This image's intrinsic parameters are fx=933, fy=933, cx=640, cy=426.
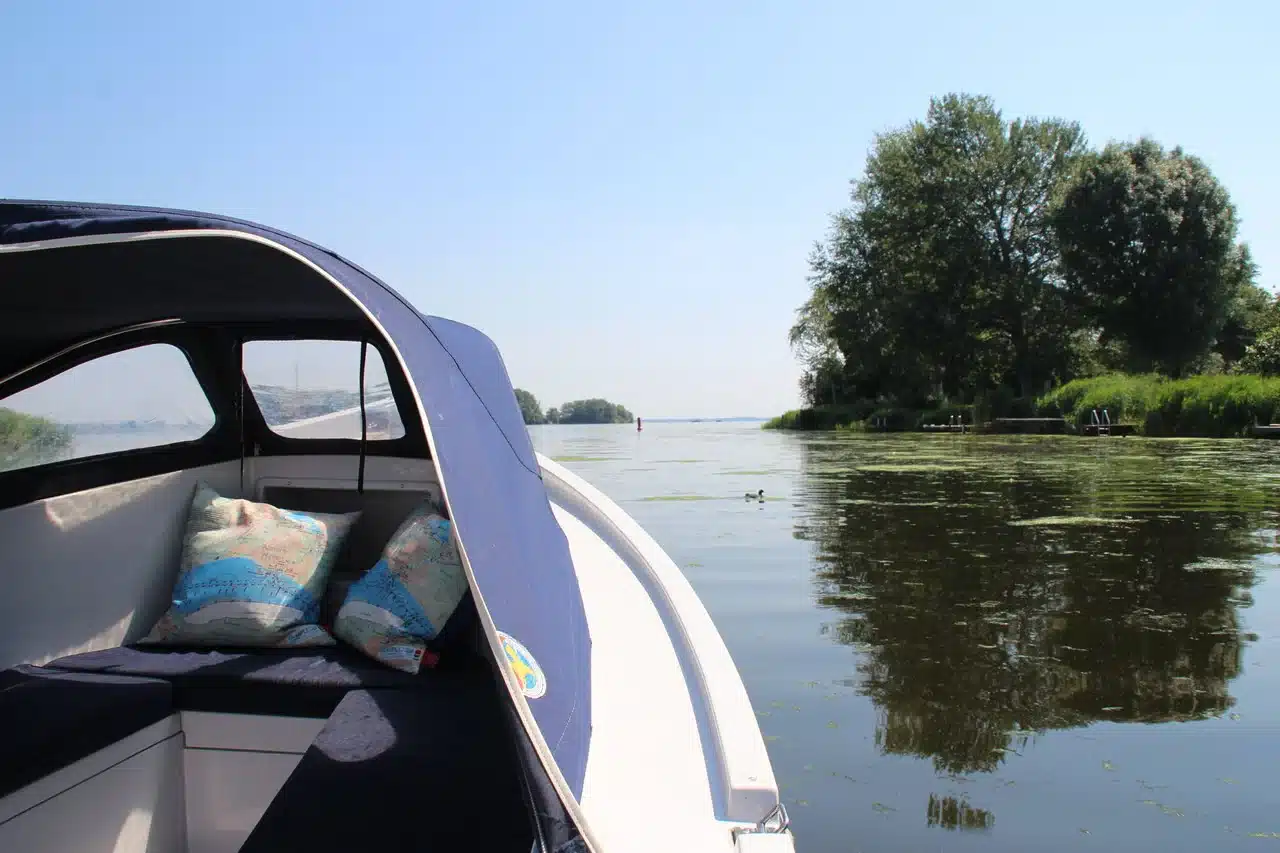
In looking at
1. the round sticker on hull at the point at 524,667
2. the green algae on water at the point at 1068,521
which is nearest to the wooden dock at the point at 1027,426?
the green algae on water at the point at 1068,521

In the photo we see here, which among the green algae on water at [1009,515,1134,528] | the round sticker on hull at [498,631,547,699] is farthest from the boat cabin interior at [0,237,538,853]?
the green algae on water at [1009,515,1134,528]

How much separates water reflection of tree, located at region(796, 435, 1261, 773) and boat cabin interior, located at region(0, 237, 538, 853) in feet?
5.66

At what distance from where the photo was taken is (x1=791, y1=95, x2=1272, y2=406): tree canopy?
26.8 meters

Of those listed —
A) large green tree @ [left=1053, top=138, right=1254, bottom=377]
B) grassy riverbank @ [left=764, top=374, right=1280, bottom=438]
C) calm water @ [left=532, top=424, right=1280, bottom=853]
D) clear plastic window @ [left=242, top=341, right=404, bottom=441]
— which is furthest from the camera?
large green tree @ [left=1053, top=138, right=1254, bottom=377]

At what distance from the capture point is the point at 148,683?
7.25ft

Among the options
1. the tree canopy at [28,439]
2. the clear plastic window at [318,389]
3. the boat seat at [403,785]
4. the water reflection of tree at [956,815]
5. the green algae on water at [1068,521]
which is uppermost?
the clear plastic window at [318,389]

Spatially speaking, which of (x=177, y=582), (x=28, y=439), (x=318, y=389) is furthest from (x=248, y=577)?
(x=318, y=389)

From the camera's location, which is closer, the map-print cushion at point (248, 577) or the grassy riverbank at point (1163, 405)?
the map-print cushion at point (248, 577)

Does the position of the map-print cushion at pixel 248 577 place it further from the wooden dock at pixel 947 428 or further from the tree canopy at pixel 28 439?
the wooden dock at pixel 947 428

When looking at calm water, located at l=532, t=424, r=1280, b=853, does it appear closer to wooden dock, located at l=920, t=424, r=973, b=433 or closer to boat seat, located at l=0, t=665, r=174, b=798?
boat seat, located at l=0, t=665, r=174, b=798

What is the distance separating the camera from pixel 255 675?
7.45 ft

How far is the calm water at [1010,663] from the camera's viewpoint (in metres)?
2.56

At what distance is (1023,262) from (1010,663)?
30.7 metres

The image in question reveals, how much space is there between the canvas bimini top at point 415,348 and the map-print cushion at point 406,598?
1.51ft
